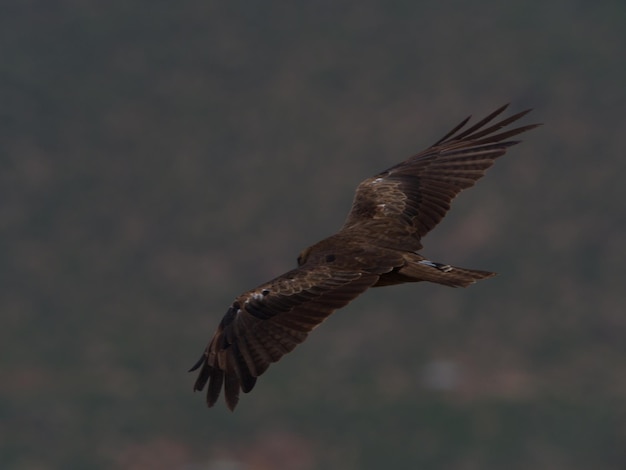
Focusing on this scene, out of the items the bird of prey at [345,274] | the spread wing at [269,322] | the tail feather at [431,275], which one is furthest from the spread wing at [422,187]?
the spread wing at [269,322]

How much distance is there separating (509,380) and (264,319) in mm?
67115

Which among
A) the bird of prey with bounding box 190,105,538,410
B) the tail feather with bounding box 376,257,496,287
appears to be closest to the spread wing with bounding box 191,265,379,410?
the bird of prey with bounding box 190,105,538,410

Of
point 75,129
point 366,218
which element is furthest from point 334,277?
point 75,129

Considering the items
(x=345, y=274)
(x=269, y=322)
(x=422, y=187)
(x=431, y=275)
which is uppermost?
(x=422, y=187)

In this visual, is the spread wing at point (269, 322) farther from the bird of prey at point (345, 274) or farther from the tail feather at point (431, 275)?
the tail feather at point (431, 275)

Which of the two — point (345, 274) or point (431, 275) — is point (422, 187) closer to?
point (431, 275)

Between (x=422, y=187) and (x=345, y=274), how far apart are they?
14.9ft

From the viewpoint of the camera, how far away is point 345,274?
21.2 m

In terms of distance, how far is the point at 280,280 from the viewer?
69.4ft

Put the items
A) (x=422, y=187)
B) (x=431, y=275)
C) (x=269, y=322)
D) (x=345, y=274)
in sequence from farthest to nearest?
(x=422, y=187), (x=431, y=275), (x=345, y=274), (x=269, y=322)

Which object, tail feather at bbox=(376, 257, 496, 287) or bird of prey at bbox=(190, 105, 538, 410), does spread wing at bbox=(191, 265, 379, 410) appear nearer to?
bird of prey at bbox=(190, 105, 538, 410)

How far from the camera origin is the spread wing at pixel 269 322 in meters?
20.0

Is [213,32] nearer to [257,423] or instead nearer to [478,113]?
[478,113]

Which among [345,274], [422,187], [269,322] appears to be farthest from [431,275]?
[422,187]
